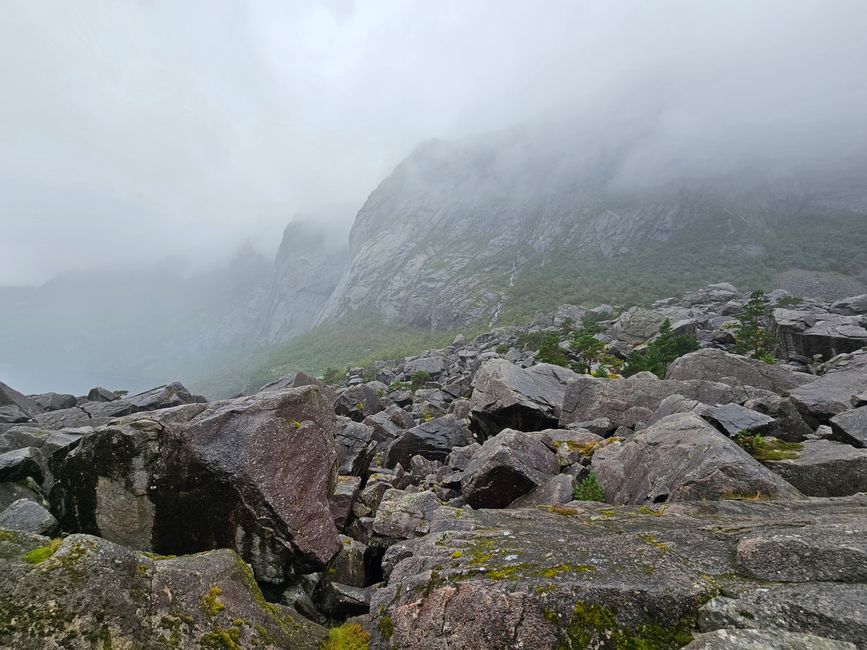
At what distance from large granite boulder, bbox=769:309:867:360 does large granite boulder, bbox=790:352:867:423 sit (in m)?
14.5

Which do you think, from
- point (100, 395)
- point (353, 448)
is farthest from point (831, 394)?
point (100, 395)

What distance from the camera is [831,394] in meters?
15.1

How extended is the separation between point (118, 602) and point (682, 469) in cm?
1014

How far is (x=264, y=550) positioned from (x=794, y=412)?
15745 millimetres

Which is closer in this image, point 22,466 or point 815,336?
point 22,466

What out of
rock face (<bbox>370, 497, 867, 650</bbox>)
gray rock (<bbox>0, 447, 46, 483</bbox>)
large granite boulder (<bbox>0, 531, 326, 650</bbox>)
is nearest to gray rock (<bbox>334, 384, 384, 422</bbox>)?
gray rock (<bbox>0, 447, 46, 483</bbox>)

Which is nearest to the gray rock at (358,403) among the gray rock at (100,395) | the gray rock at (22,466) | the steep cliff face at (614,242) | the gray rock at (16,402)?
the gray rock at (22,466)

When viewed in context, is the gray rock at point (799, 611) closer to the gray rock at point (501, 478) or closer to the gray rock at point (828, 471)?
the gray rock at point (828, 471)

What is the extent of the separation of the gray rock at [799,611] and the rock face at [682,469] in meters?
4.61

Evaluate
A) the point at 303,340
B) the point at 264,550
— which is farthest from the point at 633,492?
the point at 303,340

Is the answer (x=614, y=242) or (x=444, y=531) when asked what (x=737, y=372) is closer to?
(x=444, y=531)

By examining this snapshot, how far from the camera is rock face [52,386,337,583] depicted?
28.0ft

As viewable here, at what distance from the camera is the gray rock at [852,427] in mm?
11445

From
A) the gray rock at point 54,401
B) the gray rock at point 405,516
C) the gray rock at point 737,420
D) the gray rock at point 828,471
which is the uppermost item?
the gray rock at point 54,401
